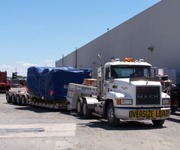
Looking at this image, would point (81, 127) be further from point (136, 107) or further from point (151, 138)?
point (151, 138)

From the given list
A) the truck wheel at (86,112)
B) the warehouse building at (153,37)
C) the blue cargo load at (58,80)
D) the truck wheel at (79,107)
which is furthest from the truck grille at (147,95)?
the warehouse building at (153,37)

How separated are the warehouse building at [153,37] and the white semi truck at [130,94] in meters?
10.7

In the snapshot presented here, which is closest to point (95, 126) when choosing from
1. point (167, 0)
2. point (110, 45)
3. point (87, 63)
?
point (167, 0)

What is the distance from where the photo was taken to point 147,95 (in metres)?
15.1

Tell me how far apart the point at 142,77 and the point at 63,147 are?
19.2 feet

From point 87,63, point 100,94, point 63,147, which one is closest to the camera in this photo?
point 63,147

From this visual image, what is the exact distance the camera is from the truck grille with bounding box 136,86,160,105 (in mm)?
15008

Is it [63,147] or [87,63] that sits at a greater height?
[87,63]

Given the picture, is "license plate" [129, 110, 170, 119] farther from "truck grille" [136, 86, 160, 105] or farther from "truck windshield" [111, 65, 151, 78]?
"truck windshield" [111, 65, 151, 78]

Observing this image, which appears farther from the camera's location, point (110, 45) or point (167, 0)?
point (110, 45)

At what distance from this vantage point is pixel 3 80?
5319cm

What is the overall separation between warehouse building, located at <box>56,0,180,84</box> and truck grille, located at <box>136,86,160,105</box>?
38.8 ft

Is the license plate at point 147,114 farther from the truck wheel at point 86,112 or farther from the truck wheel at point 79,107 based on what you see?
the truck wheel at point 79,107

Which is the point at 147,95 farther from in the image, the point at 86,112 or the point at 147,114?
the point at 86,112
